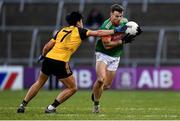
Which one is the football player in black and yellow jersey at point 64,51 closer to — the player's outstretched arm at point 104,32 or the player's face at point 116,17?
the player's outstretched arm at point 104,32

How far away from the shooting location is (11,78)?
30.3m

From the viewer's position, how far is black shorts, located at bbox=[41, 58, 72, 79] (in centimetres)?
Result: 1598

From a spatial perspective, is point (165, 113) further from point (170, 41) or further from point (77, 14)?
point (170, 41)

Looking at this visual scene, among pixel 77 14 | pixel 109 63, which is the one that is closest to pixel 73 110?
pixel 109 63

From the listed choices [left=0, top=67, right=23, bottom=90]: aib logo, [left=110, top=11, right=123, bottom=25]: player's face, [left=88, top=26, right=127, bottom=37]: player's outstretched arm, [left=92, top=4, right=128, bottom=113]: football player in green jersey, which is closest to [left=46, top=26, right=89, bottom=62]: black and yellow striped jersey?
[left=88, top=26, right=127, bottom=37]: player's outstretched arm

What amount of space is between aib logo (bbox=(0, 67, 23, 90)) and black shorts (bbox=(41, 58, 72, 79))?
1433 cm

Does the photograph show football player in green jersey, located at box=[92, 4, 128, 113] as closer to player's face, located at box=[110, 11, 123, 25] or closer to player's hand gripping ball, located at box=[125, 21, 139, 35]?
player's face, located at box=[110, 11, 123, 25]

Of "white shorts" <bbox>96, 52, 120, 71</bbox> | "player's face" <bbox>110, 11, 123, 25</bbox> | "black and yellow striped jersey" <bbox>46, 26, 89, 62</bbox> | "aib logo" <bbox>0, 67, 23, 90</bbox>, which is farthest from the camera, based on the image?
"aib logo" <bbox>0, 67, 23, 90</bbox>

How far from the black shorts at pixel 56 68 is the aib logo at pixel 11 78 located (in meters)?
14.3

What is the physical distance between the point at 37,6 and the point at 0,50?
3.22 m

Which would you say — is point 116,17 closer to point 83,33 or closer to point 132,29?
point 132,29

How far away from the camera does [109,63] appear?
17.5 m

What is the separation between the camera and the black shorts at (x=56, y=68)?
52.4 ft

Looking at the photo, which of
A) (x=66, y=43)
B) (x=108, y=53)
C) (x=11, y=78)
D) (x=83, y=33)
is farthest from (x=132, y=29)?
(x=11, y=78)
